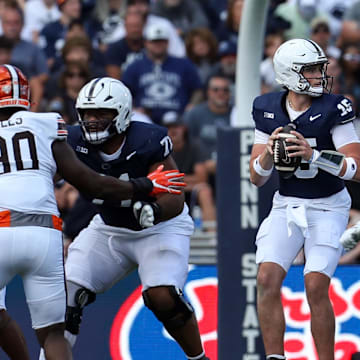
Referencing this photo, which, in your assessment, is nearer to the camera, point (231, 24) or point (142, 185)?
point (142, 185)

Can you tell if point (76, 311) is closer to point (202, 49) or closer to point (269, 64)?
point (269, 64)

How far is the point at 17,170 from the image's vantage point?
5344mm

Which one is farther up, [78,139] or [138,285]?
[78,139]

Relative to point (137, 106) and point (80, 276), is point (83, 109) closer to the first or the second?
point (80, 276)

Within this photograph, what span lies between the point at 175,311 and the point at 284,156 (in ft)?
4.22

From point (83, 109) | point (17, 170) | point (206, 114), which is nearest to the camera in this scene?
point (17, 170)

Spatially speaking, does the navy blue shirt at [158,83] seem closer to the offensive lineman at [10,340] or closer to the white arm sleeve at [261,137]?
the white arm sleeve at [261,137]

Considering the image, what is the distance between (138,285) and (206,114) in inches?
124

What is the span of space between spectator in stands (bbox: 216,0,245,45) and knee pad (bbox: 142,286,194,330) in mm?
5248

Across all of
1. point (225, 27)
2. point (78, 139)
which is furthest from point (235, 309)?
point (225, 27)

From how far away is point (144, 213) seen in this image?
582 cm

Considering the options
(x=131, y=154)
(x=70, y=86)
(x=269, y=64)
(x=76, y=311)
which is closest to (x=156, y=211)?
(x=131, y=154)

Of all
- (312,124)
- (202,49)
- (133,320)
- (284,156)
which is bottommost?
(133,320)

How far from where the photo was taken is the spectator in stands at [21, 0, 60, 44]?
11.8 m
